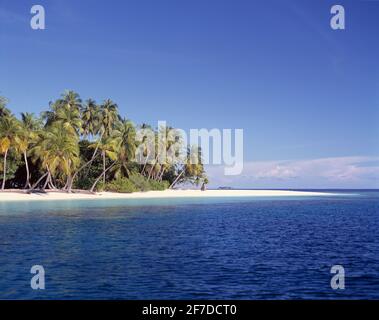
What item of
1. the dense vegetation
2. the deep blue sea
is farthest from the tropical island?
the deep blue sea

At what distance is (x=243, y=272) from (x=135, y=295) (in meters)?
4.53

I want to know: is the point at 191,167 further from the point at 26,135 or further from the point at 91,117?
the point at 26,135

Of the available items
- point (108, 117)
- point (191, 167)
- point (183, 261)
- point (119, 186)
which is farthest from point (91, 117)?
point (183, 261)

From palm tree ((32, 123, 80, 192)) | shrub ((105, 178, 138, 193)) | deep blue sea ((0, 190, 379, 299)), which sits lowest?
deep blue sea ((0, 190, 379, 299))

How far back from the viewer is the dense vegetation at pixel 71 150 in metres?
59.0

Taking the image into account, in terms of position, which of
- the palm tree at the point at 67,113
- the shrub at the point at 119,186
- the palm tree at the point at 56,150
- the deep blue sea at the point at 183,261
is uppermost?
the palm tree at the point at 67,113

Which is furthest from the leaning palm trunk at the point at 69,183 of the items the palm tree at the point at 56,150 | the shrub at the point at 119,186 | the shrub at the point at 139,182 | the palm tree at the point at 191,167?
the palm tree at the point at 191,167

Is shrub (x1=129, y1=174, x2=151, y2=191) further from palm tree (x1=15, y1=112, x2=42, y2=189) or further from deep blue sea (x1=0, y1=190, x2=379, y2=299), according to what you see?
deep blue sea (x1=0, y1=190, x2=379, y2=299)

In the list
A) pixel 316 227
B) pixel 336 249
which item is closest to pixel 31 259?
pixel 336 249

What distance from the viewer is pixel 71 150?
59.7 metres

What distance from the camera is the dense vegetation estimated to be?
59031mm

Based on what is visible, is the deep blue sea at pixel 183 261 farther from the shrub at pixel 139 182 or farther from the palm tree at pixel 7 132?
the shrub at pixel 139 182

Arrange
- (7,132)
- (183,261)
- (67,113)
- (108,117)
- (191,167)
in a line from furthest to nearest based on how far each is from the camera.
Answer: (191,167), (108,117), (67,113), (7,132), (183,261)
